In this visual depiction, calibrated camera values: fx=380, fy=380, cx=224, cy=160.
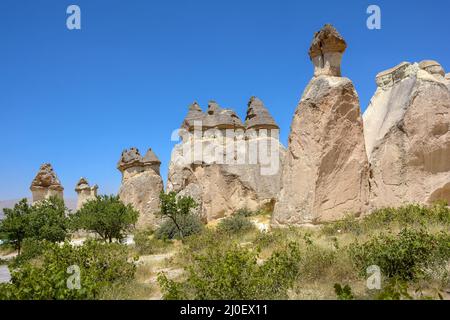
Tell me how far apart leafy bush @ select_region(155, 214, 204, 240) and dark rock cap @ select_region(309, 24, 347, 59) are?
26.3 feet

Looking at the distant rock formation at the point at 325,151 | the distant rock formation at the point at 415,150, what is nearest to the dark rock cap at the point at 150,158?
the distant rock formation at the point at 325,151

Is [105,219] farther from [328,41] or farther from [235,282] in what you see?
[235,282]

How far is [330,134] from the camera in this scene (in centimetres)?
985

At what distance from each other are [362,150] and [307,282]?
577 cm

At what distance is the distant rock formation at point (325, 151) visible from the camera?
31.4 feet

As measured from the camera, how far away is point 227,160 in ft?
61.6

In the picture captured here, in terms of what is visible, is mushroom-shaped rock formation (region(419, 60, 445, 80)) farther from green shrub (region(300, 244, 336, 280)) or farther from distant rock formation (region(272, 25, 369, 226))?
green shrub (region(300, 244, 336, 280))

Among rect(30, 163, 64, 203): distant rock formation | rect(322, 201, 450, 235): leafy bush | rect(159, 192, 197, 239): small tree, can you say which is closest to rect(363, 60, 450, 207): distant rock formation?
rect(322, 201, 450, 235): leafy bush

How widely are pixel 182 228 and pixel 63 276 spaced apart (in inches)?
443

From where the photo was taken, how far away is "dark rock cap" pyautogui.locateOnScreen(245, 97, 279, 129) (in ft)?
66.0

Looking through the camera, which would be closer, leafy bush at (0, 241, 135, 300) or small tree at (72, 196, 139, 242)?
leafy bush at (0, 241, 135, 300)

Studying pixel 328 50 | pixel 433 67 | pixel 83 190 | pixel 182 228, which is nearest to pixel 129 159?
pixel 83 190

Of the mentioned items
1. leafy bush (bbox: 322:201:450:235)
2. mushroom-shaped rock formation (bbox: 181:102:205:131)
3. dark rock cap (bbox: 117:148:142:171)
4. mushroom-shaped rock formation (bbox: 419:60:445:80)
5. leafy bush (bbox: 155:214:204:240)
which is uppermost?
mushroom-shaped rock formation (bbox: 181:102:205:131)

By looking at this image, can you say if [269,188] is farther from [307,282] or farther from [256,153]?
[307,282]
